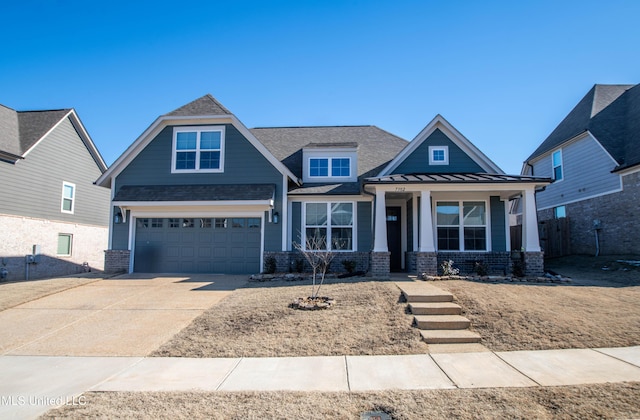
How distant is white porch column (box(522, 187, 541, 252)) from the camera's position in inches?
482

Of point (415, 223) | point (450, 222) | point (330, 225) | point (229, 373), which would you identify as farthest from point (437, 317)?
point (330, 225)

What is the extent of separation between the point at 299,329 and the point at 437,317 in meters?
2.77

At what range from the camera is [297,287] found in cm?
1098

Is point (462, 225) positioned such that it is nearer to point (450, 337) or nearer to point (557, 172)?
point (450, 337)

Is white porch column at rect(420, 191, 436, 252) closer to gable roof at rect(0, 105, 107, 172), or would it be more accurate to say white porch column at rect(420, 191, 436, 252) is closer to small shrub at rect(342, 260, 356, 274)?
small shrub at rect(342, 260, 356, 274)

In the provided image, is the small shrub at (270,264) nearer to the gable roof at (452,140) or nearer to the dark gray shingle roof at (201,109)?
the gable roof at (452,140)

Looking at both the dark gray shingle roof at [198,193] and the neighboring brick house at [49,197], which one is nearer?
the dark gray shingle roof at [198,193]

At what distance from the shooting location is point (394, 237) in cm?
1577

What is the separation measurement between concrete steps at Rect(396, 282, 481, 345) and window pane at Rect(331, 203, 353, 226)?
5570 millimetres

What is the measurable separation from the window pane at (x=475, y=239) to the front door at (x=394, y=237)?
8.76 feet

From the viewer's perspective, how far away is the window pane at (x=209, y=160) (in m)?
15.0

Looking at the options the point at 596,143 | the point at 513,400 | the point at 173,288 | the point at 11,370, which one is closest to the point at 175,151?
the point at 173,288

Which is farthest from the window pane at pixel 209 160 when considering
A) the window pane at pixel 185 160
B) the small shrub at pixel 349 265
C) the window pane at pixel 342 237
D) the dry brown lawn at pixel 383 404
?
the dry brown lawn at pixel 383 404

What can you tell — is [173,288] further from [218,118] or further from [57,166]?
[57,166]
